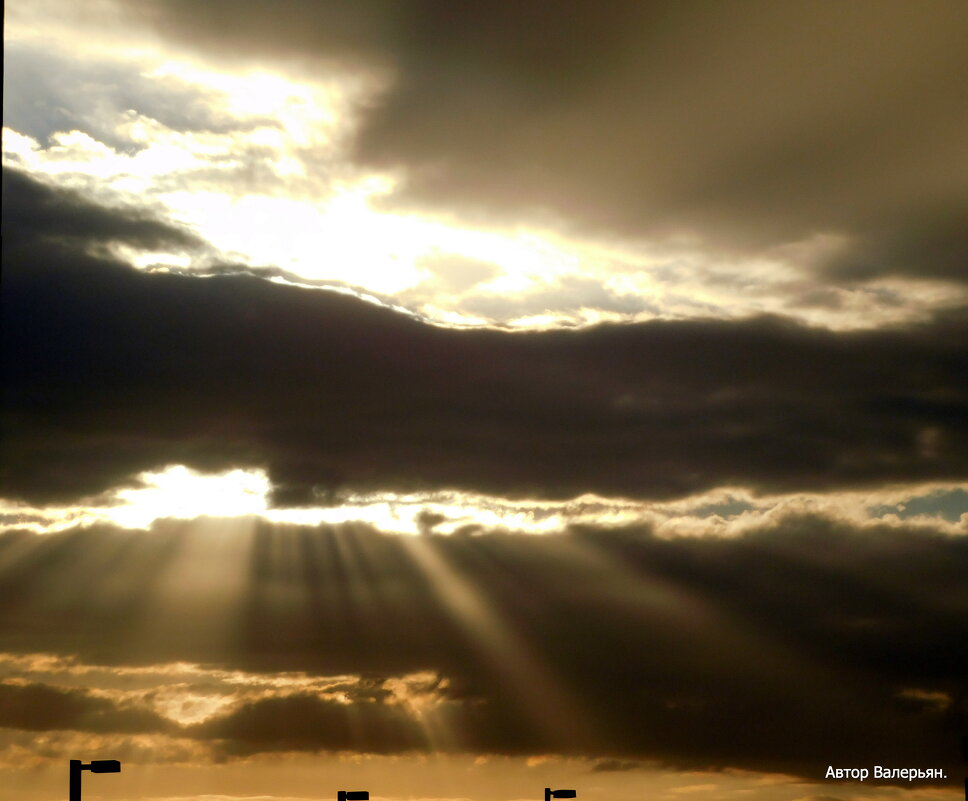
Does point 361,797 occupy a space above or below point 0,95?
below

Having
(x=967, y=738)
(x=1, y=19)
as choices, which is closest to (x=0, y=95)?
(x=1, y=19)

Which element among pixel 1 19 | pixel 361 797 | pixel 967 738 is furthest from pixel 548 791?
pixel 1 19

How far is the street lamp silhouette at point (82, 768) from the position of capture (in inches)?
1537

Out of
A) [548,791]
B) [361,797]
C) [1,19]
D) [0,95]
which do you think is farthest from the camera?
[548,791]

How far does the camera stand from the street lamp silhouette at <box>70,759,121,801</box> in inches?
1537

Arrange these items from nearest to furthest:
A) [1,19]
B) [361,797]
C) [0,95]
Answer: [0,95] < [1,19] < [361,797]

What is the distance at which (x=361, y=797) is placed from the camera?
52.4 meters

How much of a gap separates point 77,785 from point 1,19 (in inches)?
1025

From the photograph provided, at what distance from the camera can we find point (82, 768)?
4003cm

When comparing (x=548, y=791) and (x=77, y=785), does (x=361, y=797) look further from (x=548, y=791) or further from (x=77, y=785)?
(x=77, y=785)

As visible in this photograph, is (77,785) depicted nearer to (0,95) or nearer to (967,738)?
(0,95)

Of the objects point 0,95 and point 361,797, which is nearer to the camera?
point 0,95

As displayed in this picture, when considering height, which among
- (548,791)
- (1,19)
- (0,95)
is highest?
(1,19)

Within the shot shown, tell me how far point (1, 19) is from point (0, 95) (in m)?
4.39
